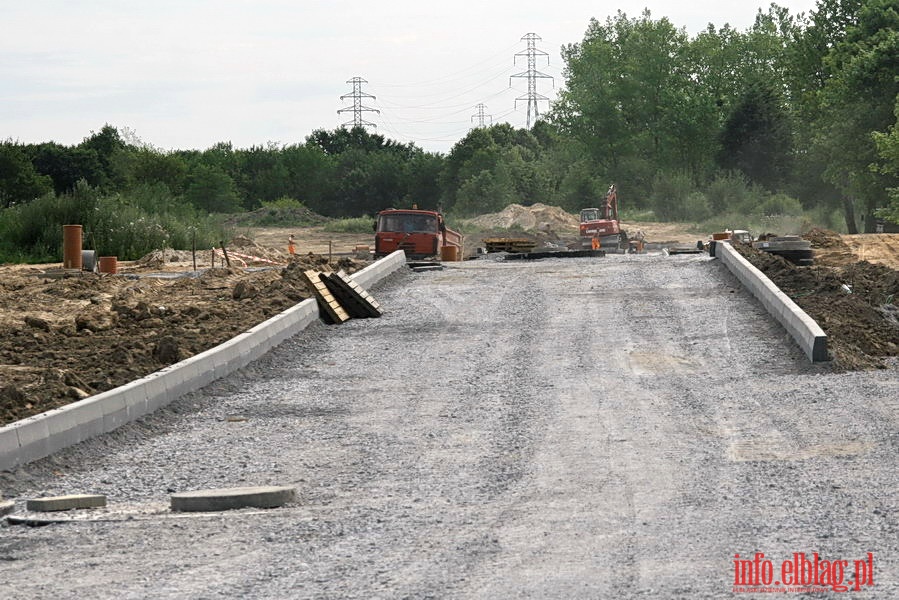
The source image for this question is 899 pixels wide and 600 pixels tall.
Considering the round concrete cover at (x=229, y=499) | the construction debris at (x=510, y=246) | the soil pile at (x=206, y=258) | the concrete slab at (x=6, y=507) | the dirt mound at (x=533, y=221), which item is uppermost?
the dirt mound at (x=533, y=221)

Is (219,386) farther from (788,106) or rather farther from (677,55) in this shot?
(677,55)

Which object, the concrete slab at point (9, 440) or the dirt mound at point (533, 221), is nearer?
the concrete slab at point (9, 440)

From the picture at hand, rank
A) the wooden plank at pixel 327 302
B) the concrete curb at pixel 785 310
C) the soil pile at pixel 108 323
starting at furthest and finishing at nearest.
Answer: the wooden plank at pixel 327 302
the concrete curb at pixel 785 310
the soil pile at pixel 108 323

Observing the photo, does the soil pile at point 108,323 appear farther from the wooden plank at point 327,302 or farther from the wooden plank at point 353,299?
the wooden plank at point 353,299

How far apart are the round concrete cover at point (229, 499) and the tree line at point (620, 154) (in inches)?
2596

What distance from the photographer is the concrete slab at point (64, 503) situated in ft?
30.3

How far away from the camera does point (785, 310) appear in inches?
705

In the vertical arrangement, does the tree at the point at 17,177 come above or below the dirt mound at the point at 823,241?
above

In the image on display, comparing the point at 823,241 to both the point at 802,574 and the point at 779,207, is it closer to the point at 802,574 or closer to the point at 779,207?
the point at 802,574

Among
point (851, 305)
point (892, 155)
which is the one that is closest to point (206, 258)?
point (851, 305)

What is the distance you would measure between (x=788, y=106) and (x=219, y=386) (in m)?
90.7

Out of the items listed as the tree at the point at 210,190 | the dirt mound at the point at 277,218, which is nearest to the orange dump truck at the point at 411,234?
the dirt mound at the point at 277,218

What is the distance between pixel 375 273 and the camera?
2622 cm

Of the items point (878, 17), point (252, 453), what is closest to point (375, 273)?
point (252, 453)
